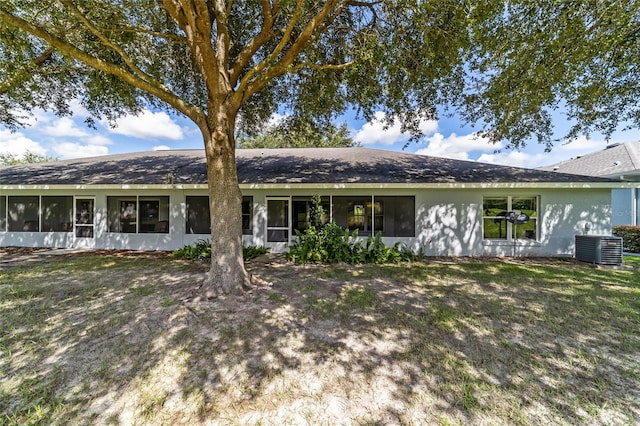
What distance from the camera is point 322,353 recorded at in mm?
3215

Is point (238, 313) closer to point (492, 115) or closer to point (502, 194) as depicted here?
point (492, 115)

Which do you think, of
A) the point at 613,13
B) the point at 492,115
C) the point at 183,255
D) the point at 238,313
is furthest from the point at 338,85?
the point at 183,255

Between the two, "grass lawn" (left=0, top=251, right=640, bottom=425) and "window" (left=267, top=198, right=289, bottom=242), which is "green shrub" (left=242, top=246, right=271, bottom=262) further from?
"grass lawn" (left=0, top=251, right=640, bottom=425)

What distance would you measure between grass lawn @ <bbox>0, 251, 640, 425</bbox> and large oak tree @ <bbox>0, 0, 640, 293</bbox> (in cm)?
150

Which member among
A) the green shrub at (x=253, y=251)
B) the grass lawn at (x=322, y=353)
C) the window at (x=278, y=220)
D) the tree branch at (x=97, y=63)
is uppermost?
the tree branch at (x=97, y=63)

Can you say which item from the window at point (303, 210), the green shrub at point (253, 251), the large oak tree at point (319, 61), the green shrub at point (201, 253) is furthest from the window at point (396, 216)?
the green shrub at point (201, 253)

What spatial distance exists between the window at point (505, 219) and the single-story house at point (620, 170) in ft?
18.0

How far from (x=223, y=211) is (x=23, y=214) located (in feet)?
37.6

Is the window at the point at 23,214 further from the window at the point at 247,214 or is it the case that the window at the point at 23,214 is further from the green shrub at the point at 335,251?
the green shrub at the point at 335,251

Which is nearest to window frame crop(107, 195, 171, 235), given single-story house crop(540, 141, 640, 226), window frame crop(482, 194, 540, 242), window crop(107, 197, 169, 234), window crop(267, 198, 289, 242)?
window crop(107, 197, 169, 234)

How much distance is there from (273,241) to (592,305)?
8.35m

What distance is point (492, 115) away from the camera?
26.5 feet

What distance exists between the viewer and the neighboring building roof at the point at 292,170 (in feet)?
29.8

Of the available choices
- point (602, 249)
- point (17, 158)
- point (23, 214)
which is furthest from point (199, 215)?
point (17, 158)
